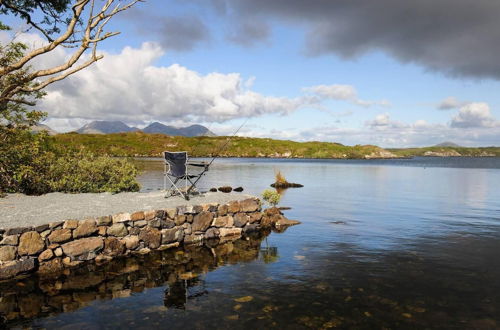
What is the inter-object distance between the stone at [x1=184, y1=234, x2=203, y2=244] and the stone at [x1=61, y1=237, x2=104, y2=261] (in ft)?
9.54

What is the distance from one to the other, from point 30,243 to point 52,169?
732cm

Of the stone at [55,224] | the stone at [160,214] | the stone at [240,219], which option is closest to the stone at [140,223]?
the stone at [160,214]

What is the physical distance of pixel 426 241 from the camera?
12.8 metres

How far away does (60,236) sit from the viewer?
9281 millimetres

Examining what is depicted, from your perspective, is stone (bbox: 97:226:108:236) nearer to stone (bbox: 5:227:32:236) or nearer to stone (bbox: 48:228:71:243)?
stone (bbox: 48:228:71:243)

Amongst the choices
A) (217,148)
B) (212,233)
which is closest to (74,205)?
(212,233)

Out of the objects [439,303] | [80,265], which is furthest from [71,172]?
[439,303]

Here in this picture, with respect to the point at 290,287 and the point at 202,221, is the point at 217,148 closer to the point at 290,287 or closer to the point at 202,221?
the point at 202,221

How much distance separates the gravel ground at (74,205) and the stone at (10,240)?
0.34 metres

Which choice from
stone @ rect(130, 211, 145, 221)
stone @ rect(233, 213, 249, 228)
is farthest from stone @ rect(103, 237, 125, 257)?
stone @ rect(233, 213, 249, 228)

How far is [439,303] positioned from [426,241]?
6036mm

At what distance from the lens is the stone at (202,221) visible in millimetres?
12352

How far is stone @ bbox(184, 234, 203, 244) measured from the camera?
12.1 metres

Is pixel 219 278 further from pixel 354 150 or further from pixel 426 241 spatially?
pixel 354 150
